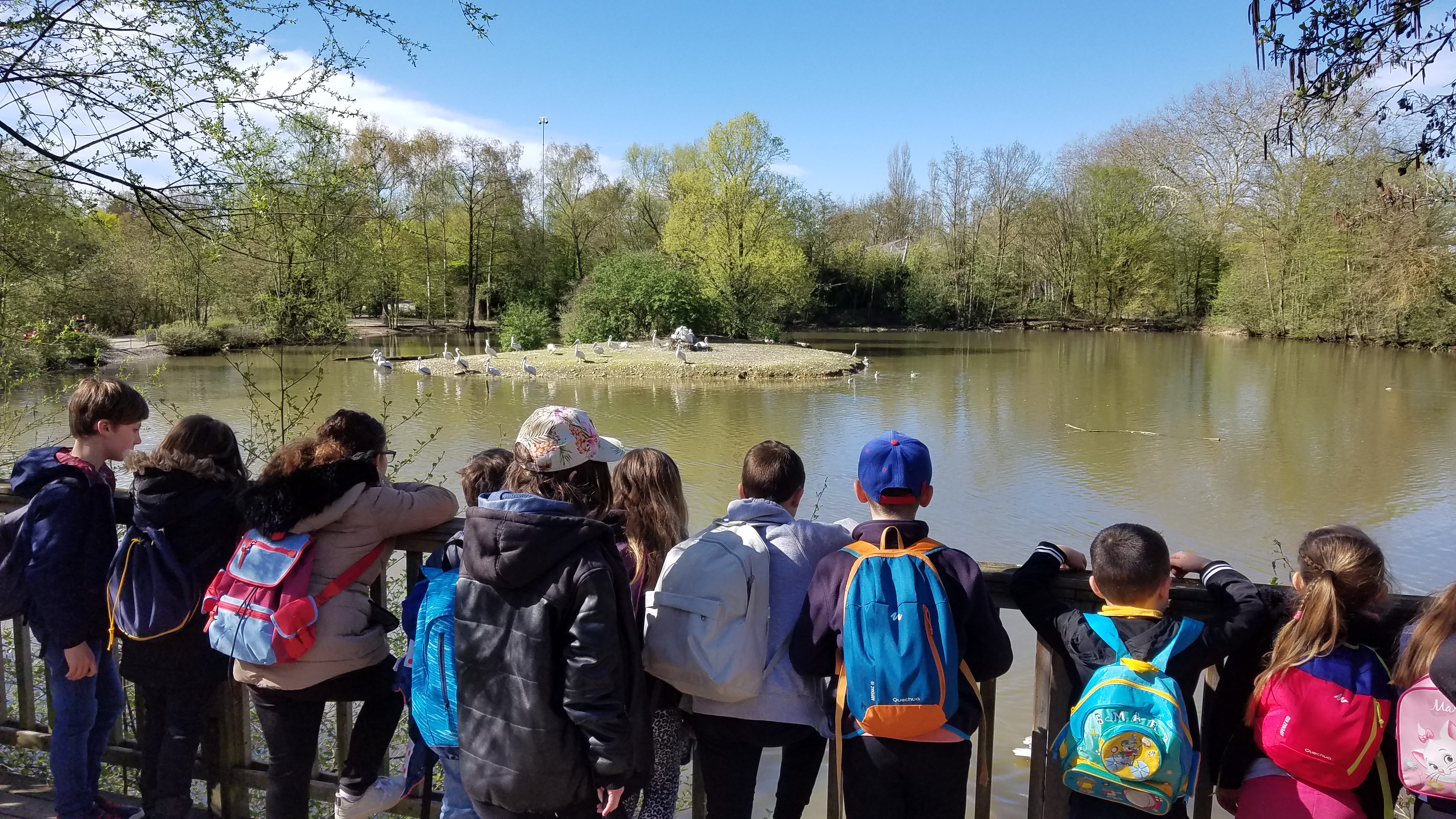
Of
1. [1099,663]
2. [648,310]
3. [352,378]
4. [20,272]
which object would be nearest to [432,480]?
[20,272]

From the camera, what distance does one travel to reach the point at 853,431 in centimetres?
1683

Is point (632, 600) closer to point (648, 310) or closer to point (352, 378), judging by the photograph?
point (352, 378)

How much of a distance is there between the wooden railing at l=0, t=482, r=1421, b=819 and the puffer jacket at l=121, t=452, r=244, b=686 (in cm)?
20

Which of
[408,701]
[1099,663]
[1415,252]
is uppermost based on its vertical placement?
[1415,252]

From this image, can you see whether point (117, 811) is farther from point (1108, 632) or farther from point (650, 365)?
point (650, 365)

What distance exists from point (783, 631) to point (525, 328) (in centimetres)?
3188

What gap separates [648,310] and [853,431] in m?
18.8

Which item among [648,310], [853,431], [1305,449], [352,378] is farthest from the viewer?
[648,310]

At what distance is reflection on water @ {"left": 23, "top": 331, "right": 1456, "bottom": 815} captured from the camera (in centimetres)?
1029

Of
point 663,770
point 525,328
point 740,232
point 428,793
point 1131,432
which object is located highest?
point 740,232

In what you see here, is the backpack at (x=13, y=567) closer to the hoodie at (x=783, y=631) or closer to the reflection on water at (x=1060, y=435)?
the hoodie at (x=783, y=631)

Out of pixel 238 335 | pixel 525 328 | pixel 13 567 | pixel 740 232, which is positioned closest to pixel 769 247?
pixel 740 232

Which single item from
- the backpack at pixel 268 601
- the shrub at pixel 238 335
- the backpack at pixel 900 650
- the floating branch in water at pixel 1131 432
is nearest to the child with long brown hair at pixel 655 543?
the backpack at pixel 900 650

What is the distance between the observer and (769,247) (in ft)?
125
